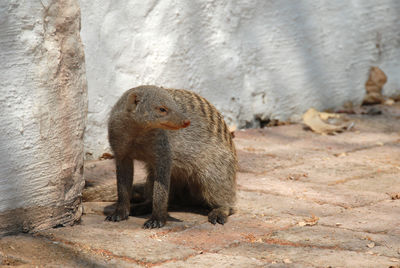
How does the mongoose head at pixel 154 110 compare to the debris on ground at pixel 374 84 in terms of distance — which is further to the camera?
the debris on ground at pixel 374 84

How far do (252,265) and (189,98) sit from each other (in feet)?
4.16

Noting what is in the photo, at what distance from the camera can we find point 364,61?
5.48 meters

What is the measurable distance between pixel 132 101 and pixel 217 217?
677 millimetres

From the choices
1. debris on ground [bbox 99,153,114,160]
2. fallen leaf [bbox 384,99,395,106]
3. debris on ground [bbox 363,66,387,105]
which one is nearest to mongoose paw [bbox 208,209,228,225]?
debris on ground [bbox 99,153,114,160]

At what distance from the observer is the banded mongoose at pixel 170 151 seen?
2.73 m

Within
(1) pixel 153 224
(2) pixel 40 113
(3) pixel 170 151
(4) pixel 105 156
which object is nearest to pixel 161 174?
(3) pixel 170 151

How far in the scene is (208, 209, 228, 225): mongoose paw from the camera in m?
2.83

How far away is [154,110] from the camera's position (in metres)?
2.69

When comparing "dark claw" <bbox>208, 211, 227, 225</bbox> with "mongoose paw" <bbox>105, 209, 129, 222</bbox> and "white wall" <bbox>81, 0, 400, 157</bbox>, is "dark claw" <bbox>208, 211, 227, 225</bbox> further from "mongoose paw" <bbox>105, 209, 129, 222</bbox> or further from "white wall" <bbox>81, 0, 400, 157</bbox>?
"white wall" <bbox>81, 0, 400, 157</bbox>

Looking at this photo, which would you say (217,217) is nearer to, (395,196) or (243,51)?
(395,196)

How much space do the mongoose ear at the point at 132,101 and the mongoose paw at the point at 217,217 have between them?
638mm

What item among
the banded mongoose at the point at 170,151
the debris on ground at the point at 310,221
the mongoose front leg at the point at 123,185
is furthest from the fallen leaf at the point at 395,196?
the mongoose front leg at the point at 123,185

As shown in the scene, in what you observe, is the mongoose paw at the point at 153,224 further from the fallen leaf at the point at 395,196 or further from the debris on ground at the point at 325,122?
the debris on ground at the point at 325,122

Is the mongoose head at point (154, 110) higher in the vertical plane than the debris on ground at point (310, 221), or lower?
higher
